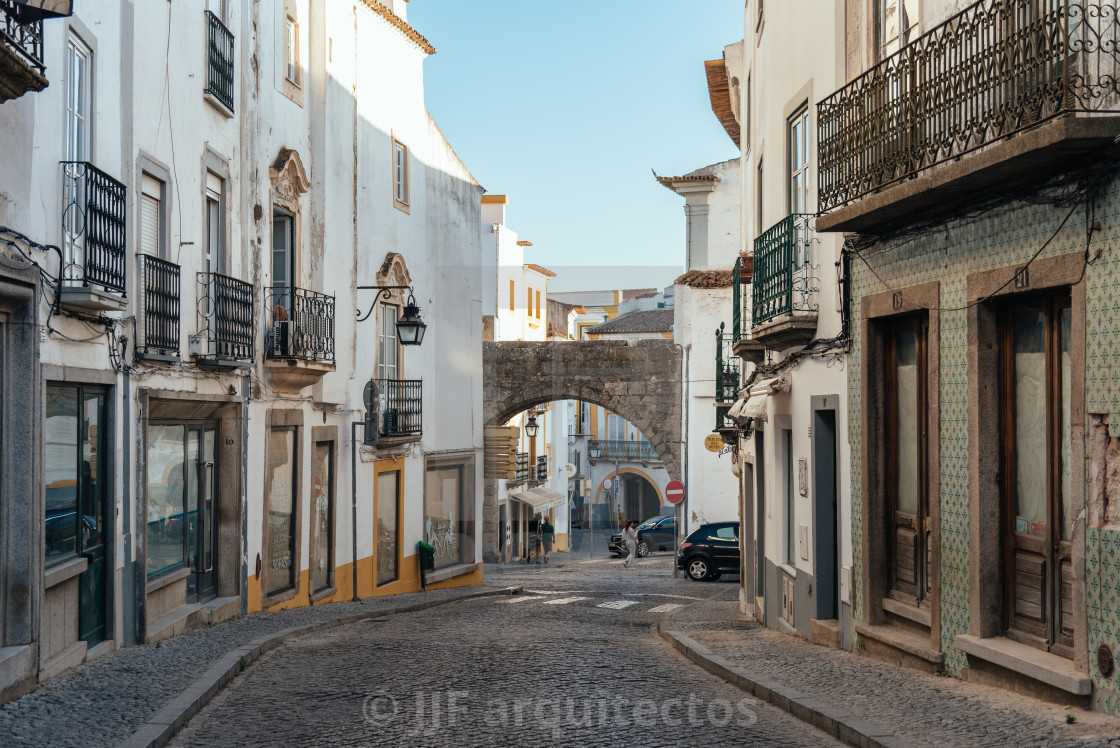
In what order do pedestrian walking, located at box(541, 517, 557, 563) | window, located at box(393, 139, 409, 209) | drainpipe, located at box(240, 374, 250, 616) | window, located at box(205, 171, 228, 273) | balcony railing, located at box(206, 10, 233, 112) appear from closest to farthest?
balcony railing, located at box(206, 10, 233, 112) → window, located at box(205, 171, 228, 273) → drainpipe, located at box(240, 374, 250, 616) → window, located at box(393, 139, 409, 209) → pedestrian walking, located at box(541, 517, 557, 563)

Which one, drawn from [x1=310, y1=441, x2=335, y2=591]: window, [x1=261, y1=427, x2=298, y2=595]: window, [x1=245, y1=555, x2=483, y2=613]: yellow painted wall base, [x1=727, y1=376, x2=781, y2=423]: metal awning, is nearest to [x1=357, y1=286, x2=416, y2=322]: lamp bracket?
[x1=310, y1=441, x2=335, y2=591]: window

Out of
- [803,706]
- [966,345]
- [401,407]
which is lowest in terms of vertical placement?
[803,706]

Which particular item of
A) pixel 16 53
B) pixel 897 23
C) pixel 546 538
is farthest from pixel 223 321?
pixel 546 538

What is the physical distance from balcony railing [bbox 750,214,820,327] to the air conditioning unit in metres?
6.05

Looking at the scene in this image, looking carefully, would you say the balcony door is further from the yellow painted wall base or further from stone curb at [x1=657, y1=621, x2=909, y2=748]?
the yellow painted wall base

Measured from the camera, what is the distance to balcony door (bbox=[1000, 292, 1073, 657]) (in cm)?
705

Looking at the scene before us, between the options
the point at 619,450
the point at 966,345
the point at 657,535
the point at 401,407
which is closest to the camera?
the point at 966,345

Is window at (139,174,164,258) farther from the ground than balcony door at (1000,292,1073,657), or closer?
farther from the ground

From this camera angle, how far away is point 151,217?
11461 mm

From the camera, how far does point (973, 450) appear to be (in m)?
7.79

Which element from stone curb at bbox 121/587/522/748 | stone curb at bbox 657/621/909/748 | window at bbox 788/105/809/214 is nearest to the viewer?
stone curb at bbox 657/621/909/748

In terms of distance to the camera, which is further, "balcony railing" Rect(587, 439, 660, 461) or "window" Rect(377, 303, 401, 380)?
"balcony railing" Rect(587, 439, 660, 461)

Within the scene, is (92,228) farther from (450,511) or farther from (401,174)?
(450,511)

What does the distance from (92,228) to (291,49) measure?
780 cm
